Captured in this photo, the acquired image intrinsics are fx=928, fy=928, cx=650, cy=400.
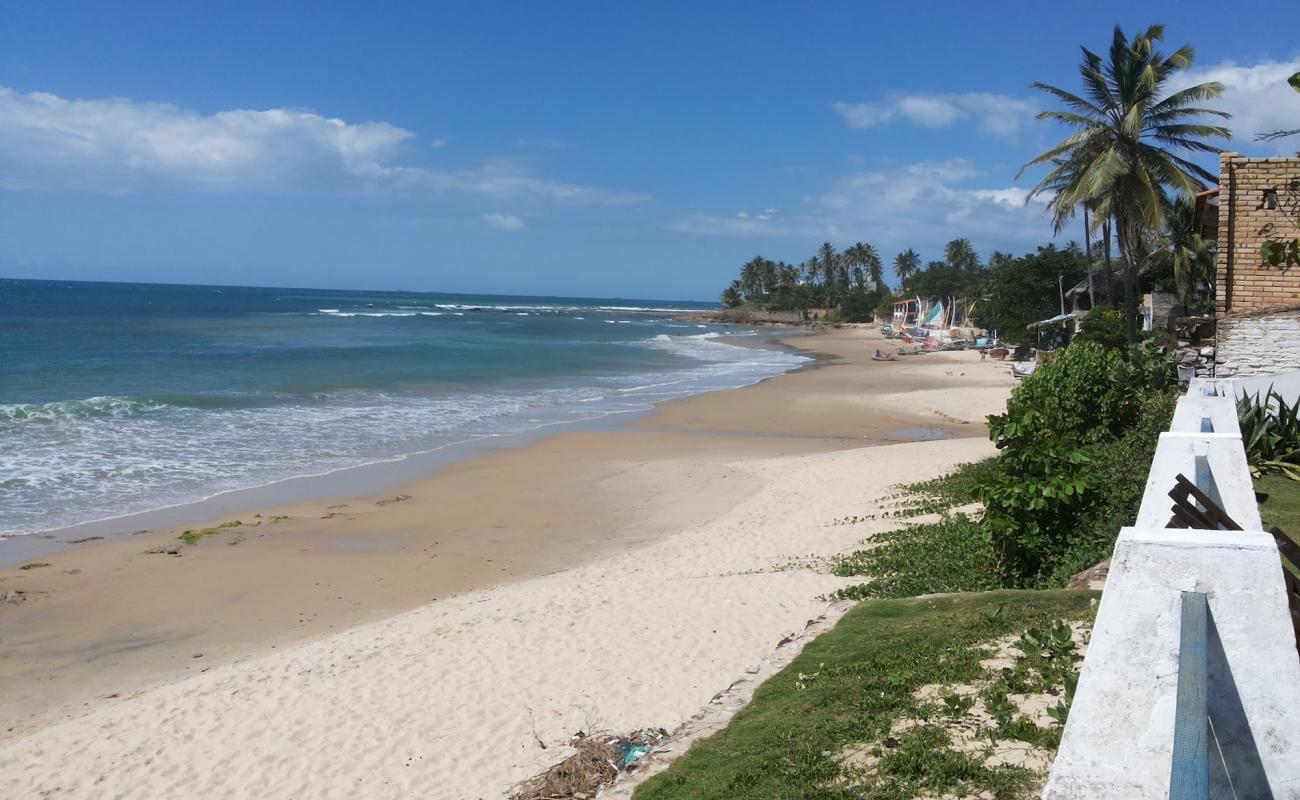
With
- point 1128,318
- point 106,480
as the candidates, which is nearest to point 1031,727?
point 106,480

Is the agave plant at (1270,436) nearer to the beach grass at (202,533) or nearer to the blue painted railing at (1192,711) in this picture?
the blue painted railing at (1192,711)

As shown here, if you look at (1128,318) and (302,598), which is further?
(1128,318)

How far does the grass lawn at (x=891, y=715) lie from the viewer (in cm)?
384

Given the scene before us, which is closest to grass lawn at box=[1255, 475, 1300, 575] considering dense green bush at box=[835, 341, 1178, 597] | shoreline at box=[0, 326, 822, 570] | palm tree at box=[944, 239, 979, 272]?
dense green bush at box=[835, 341, 1178, 597]

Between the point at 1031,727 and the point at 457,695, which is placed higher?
the point at 1031,727

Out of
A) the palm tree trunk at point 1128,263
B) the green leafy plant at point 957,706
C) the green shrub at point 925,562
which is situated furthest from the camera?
the palm tree trunk at point 1128,263

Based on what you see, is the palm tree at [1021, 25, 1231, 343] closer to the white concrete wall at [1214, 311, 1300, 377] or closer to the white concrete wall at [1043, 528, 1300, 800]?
the white concrete wall at [1214, 311, 1300, 377]

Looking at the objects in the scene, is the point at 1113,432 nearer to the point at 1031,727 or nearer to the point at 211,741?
the point at 1031,727

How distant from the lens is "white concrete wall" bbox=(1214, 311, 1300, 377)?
1077cm

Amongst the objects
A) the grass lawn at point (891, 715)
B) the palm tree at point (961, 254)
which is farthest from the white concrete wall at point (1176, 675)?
the palm tree at point (961, 254)

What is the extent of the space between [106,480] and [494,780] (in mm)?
13848

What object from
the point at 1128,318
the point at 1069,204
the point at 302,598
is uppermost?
the point at 1069,204

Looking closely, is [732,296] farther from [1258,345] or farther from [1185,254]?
[1258,345]

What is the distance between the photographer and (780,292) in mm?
121250
